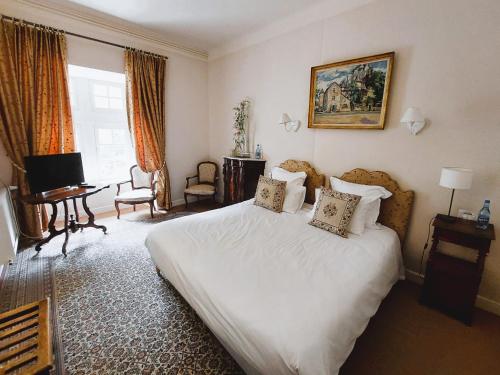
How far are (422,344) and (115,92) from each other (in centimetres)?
525

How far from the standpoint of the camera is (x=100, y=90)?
156 inches

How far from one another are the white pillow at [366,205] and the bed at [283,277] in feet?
0.31

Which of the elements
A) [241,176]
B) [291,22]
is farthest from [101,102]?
[291,22]

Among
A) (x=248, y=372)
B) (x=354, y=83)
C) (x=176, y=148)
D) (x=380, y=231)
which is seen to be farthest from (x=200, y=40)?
(x=248, y=372)

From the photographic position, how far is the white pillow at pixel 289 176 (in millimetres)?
3018

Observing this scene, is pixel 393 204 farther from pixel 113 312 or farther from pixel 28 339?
pixel 28 339

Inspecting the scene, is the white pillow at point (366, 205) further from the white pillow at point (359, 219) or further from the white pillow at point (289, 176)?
the white pillow at point (289, 176)

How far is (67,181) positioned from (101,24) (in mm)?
2211

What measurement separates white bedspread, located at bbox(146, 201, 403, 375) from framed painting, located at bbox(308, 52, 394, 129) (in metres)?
1.25

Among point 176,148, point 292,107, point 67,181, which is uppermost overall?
point 292,107

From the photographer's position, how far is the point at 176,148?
4.41 meters

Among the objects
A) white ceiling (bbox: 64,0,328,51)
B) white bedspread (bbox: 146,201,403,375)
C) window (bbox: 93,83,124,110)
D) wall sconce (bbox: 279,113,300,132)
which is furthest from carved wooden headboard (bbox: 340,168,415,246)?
A: window (bbox: 93,83,124,110)

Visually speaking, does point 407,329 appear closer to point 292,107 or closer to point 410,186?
point 410,186

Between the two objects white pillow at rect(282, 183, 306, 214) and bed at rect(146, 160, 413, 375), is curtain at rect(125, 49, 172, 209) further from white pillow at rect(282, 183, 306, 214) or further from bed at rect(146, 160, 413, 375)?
white pillow at rect(282, 183, 306, 214)
